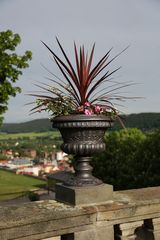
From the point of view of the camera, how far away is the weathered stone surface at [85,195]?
3.91 metres

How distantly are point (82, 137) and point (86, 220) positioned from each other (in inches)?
37.4

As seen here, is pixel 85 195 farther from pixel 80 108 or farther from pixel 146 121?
pixel 146 121

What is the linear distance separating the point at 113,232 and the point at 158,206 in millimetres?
652

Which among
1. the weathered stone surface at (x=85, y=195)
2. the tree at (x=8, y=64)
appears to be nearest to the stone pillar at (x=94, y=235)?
the weathered stone surface at (x=85, y=195)

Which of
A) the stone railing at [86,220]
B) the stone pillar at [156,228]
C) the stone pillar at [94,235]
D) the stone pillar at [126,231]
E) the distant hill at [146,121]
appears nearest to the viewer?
the stone railing at [86,220]

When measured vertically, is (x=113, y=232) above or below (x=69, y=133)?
below

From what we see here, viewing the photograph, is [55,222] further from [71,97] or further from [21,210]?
[71,97]

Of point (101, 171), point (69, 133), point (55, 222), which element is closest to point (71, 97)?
point (69, 133)

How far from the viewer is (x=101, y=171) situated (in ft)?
88.3

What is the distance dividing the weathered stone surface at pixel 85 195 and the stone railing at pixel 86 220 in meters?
0.07

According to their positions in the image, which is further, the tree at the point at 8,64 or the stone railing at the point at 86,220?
the tree at the point at 8,64

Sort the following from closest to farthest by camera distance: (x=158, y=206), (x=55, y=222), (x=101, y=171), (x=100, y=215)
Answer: (x=55, y=222), (x=100, y=215), (x=158, y=206), (x=101, y=171)

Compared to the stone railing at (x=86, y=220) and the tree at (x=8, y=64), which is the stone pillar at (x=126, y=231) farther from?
the tree at (x=8, y=64)

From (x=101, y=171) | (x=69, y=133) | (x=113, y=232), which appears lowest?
(x=101, y=171)
